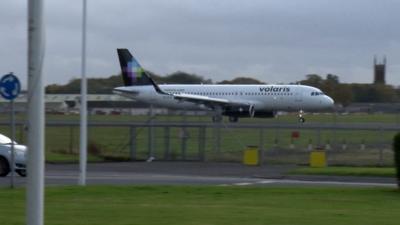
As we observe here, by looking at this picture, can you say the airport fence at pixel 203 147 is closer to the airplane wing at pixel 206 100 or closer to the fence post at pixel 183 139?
the fence post at pixel 183 139

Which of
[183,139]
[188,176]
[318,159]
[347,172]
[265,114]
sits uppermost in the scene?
[265,114]

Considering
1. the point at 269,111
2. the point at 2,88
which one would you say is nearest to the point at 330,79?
the point at 269,111

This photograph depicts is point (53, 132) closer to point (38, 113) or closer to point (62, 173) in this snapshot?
point (62, 173)

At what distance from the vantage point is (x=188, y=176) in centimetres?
2900

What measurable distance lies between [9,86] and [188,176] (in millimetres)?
10512

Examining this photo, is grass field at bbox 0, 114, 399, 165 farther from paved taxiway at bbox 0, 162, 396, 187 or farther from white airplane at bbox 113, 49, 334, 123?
white airplane at bbox 113, 49, 334, 123

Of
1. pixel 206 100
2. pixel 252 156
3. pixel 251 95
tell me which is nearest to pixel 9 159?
pixel 252 156

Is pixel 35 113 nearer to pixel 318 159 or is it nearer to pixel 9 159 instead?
pixel 9 159

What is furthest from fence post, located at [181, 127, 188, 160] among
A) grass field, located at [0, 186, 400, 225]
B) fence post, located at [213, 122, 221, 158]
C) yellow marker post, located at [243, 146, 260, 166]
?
grass field, located at [0, 186, 400, 225]

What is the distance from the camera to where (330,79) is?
3322 inches

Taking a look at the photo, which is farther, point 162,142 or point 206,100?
point 206,100

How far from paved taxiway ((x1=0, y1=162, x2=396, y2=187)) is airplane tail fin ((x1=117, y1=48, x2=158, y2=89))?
92.7 ft

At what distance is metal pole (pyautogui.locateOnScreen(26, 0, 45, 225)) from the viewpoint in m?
8.54

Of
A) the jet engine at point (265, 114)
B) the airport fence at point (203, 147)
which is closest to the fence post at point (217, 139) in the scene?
the airport fence at point (203, 147)
